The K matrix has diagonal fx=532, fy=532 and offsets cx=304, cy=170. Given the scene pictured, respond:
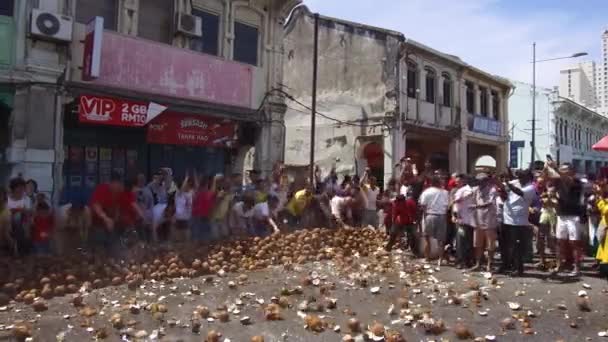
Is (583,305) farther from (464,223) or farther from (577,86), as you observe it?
(577,86)

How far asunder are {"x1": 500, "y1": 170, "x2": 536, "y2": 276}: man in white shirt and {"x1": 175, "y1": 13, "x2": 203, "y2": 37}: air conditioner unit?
8828 mm

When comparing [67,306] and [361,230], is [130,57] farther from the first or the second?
[67,306]

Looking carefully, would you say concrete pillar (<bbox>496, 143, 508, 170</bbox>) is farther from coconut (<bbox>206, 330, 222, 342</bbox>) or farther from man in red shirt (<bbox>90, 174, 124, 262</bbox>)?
coconut (<bbox>206, 330, 222, 342</bbox>)

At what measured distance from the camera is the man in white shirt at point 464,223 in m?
8.95

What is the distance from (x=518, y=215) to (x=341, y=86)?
50.8 ft

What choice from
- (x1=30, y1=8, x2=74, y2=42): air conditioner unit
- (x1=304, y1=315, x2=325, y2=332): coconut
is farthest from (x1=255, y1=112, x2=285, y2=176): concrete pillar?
(x1=304, y1=315, x2=325, y2=332): coconut

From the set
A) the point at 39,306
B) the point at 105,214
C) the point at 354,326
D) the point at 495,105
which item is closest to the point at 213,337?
the point at 354,326

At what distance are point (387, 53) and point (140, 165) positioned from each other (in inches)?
471

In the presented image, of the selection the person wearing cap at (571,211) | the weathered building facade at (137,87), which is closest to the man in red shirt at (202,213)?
the weathered building facade at (137,87)

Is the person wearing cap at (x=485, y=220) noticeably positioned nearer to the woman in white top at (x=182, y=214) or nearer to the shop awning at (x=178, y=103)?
the woman in white top at (x=182, y=214)

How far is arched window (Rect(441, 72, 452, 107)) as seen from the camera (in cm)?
2491

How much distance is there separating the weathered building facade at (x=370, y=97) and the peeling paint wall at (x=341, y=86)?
4 centimetres

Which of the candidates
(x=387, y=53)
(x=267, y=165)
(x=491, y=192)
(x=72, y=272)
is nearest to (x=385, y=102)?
(x=387, y=53)

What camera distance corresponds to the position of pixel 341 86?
76.1 feet
